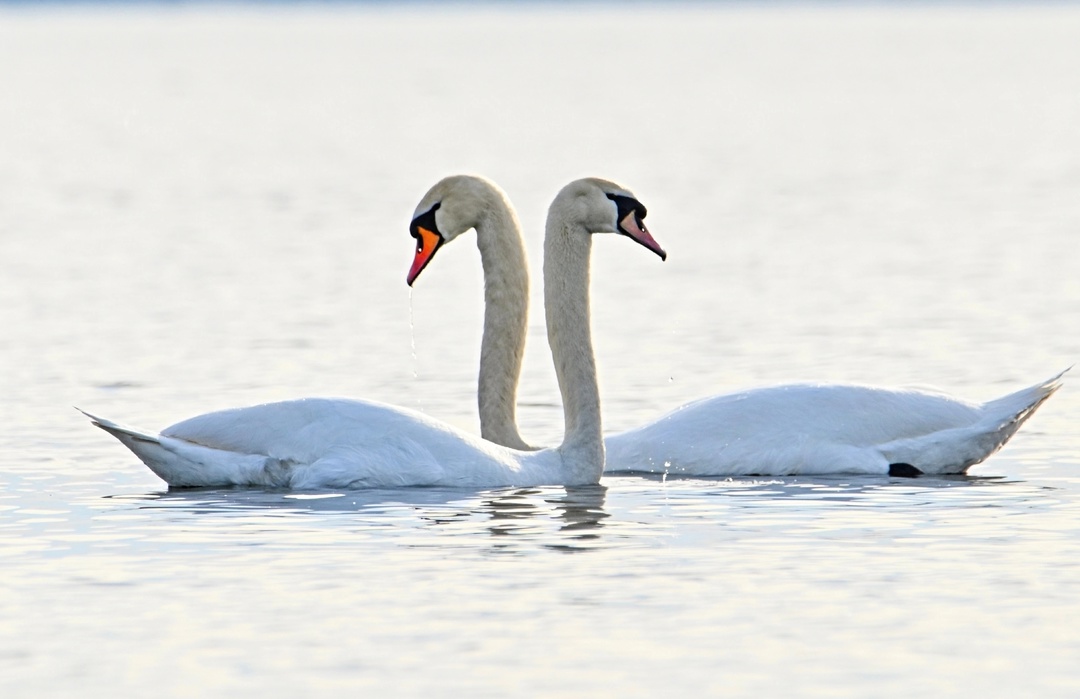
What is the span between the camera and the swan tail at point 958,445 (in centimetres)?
1280

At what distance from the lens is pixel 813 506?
38.2 ft

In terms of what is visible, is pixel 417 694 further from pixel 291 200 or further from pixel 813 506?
pixel 291 200

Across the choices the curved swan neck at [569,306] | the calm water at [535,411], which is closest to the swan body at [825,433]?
the calm water at [535,411]

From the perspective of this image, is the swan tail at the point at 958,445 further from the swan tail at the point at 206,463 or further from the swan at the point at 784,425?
the swan tail at the point at 206,463

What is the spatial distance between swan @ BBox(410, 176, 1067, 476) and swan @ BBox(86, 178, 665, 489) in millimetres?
412

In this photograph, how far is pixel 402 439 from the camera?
12.0m

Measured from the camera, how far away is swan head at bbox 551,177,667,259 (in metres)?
12.4

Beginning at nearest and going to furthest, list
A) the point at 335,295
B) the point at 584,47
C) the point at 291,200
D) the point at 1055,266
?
the point at 335,295 < the point at 1055,266 < the point at 291,200 < the point at 584,47

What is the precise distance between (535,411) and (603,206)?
11.2ft

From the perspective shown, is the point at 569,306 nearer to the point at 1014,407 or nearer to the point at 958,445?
the point at 958,445

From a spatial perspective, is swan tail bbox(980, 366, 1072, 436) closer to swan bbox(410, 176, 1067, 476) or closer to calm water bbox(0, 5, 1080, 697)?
swan bbox(410, 176, 1067, 476)

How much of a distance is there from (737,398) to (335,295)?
970 centimetres

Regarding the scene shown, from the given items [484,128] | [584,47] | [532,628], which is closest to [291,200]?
[484,128]

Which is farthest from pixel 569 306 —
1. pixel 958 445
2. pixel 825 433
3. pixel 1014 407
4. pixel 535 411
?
pixel 535 411
